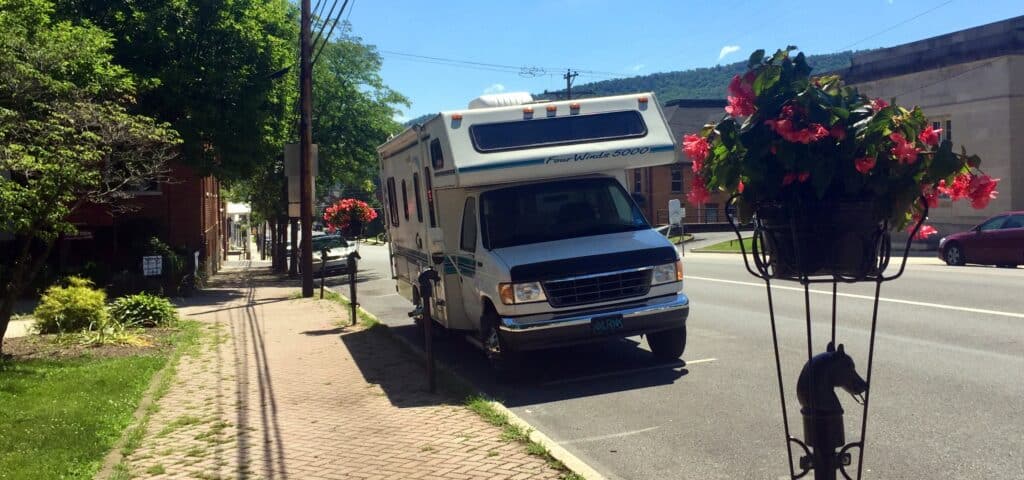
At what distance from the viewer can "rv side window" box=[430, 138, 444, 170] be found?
9.82 m

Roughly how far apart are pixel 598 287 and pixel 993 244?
57.0ft

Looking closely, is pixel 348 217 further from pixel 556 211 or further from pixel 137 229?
pixel 556 211

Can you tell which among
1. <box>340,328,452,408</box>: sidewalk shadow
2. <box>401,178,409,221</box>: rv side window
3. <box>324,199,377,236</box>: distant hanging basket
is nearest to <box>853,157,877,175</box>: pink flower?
<box>340,328,452,408</box>: sidewalk shadow

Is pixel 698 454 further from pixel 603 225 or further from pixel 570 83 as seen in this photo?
pixel 570 83

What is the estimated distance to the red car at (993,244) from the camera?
70.6 feet

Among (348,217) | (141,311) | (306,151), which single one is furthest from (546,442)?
(306,151)

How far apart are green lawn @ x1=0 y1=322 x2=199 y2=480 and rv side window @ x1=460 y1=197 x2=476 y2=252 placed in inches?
146

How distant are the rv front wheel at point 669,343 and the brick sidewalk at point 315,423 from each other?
103 inches

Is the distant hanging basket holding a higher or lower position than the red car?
higher

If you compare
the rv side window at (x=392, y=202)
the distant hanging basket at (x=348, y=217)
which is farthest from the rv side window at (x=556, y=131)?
the distant hanging basket at (x=348, y=217)

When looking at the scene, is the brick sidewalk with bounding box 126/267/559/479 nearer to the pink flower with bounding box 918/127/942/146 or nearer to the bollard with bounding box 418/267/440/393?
the bollard with bounding box 418/267/440/393

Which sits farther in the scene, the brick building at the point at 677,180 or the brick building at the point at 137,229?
the brick building at the point at 677,180

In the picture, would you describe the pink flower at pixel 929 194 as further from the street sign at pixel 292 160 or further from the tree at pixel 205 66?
the tree at pixel 205 66

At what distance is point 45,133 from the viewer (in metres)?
10.0
